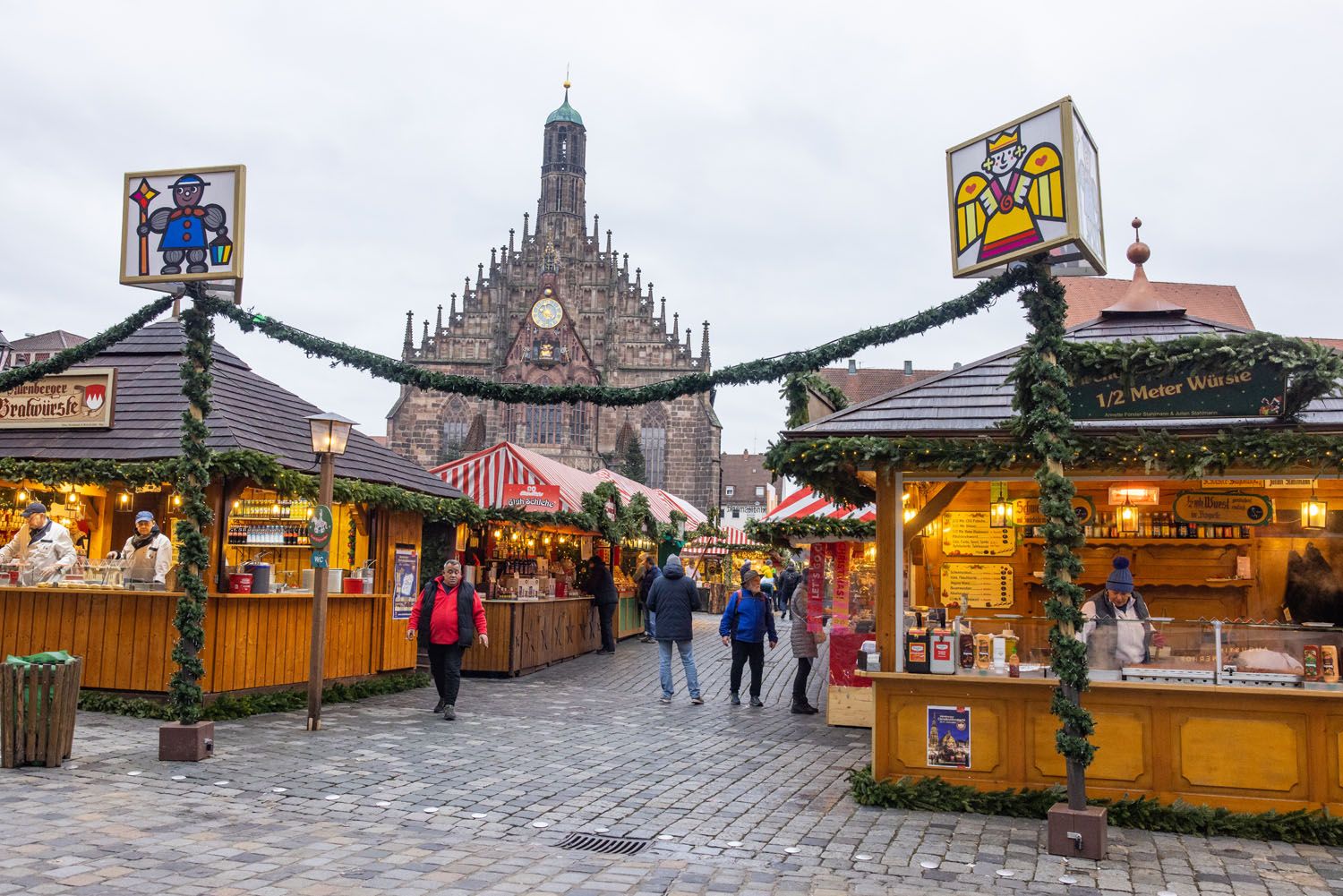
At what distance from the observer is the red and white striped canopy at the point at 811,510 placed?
13766 millimetres

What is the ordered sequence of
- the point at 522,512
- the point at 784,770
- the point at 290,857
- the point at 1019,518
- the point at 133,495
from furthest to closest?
the point at 522,512, the point at 133,495, the point at 1019,518, the point at 784,770, the point at 290,857

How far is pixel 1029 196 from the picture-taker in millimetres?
7023

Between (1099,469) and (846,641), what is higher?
(1099,469)

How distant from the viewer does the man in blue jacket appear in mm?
12844

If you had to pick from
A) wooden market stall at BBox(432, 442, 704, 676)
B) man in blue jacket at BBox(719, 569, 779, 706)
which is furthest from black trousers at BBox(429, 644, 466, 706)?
man in blue jacket at BBox(719, 569, 779, 706)

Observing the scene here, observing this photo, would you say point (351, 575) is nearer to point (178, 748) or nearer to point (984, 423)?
point (178, 748)

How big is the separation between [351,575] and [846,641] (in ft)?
19.8

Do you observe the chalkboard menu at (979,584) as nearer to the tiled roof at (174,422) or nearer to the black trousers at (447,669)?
the black trousers at (447,669)

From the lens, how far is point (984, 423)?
322 inches

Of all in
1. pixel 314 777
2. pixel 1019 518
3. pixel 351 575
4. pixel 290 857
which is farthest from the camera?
pixel 351 575

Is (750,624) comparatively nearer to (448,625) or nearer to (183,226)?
(448,625)

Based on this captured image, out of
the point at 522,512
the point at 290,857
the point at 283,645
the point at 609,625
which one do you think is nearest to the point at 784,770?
the point at 290,857

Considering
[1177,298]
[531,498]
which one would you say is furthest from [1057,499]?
[1177,298]

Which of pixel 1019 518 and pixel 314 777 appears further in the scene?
pixel 1019 518
